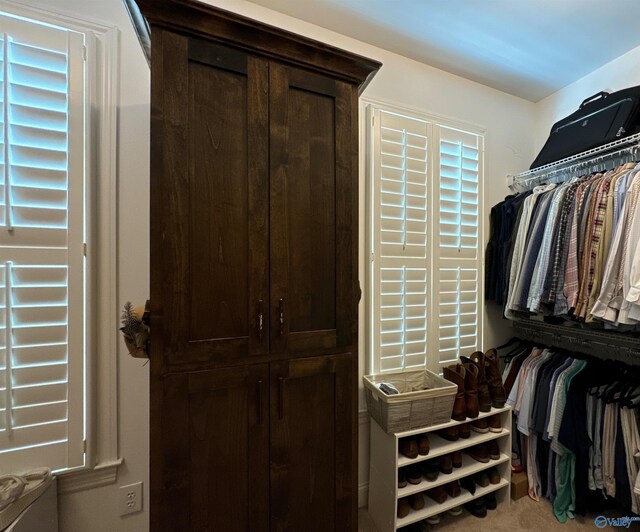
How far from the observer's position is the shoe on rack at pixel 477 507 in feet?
4.99

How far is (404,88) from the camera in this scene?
169cm

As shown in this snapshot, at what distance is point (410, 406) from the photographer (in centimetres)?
137

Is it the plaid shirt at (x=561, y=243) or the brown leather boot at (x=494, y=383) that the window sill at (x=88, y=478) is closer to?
the brown leather boot at (x=494, y=383)

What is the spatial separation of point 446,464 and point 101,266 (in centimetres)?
194

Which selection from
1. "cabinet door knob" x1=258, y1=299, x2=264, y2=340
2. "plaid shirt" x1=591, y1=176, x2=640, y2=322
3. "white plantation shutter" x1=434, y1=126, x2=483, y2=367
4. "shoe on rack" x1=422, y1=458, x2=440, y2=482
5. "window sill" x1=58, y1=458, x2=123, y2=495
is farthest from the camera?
"white plantation shutter" x1=434, y1=126, x2=483, y2=367

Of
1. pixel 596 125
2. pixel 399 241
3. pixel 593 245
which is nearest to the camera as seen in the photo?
pixel 593 245

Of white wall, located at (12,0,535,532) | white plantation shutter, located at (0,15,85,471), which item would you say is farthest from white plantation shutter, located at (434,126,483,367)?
white plantation shutter, located at (0,15,85,471)

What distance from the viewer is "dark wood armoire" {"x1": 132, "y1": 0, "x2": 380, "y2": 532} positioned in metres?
0.81

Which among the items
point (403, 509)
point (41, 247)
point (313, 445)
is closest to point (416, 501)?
point (403, 509)

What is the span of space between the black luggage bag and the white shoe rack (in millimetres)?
1591

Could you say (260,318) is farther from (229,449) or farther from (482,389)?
(482,389)

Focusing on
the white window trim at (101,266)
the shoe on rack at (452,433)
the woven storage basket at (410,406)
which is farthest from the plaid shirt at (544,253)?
the white window trim at (101,266)

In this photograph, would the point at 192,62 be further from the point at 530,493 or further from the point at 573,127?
the point at 530,493

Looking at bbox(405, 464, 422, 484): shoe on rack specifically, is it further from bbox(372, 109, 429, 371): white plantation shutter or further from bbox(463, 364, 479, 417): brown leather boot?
bbox(372, 109, 429, 371): white plantation shutter
